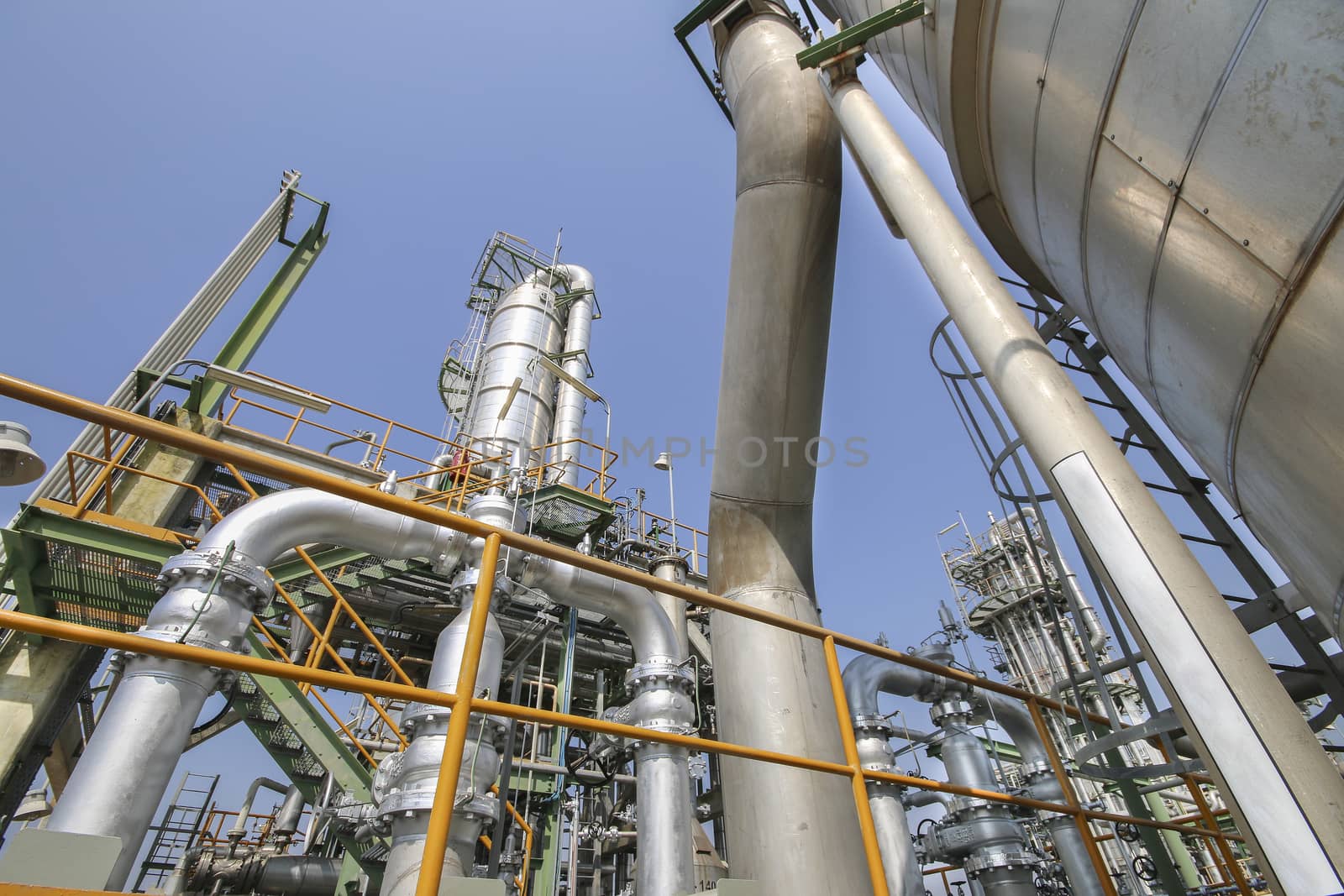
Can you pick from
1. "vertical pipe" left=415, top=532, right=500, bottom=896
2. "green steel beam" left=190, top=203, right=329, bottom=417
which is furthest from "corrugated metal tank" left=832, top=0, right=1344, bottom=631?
"green steel beam" left=190, top=203, right=329, bottom=417

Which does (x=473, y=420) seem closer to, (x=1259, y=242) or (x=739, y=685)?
(x=739, y=685)

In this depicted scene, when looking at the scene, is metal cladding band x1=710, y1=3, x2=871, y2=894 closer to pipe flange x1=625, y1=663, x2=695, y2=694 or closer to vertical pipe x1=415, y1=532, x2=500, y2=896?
pipe flange x1=625, y1=663, x2=695, y2=694

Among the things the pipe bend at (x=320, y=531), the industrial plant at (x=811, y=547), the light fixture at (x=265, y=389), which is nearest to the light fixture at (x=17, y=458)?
the industrial plant at (x=811, y=547)

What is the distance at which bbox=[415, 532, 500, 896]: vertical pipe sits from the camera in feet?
5.34

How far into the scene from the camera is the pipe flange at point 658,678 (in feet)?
18.0

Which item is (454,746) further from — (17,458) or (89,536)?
(89,536)

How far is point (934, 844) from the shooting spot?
7.29m

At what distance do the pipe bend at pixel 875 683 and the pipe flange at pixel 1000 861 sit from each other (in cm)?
171

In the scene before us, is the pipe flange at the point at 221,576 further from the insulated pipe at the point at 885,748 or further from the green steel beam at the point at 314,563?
the insulated pipe at the point at 885,748

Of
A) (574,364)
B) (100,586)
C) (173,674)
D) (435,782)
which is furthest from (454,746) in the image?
(574,364)

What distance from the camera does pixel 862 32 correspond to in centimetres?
370

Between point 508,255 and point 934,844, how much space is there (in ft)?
72.3

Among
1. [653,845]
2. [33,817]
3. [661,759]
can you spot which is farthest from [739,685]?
[33,817]

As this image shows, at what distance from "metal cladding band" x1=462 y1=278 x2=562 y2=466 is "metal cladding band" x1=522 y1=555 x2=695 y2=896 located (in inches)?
281
